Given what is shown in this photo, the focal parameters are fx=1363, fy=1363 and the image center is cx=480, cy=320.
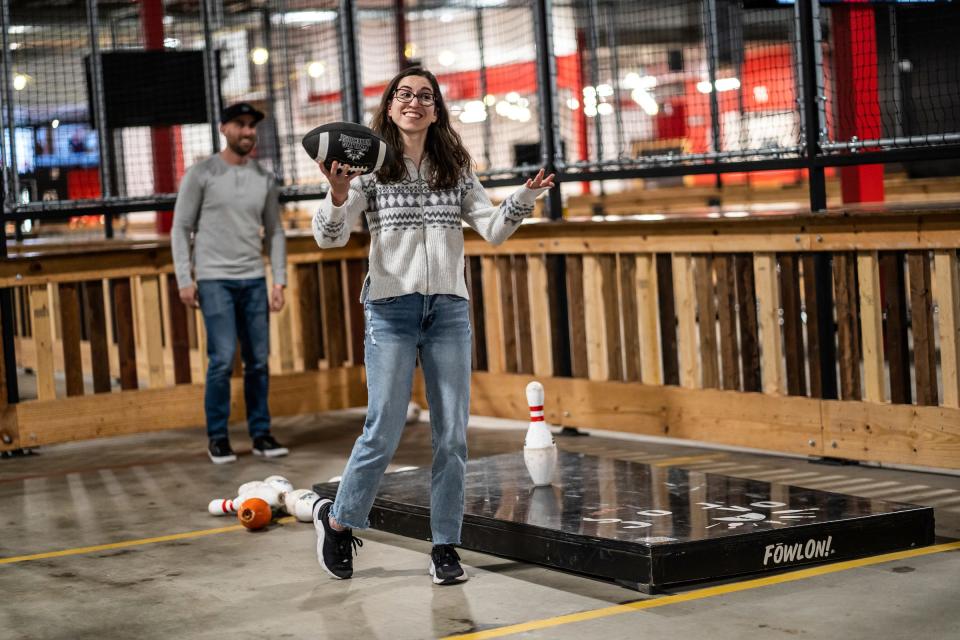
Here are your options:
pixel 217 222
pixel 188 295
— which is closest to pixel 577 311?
pixel 217 222

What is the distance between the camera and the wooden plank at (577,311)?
8.69 m

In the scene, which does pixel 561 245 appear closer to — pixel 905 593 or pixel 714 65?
pixel 714 65

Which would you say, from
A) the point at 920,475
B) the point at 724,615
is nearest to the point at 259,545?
the point at 724,615

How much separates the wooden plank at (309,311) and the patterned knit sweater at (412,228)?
4717 millimetres

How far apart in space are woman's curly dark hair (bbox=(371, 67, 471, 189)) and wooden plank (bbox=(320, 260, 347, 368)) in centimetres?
475

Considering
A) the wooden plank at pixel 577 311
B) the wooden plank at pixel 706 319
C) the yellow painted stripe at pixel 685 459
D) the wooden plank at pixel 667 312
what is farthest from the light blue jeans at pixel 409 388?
the wooden plank at pixel 577 311

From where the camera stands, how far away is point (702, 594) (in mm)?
4840

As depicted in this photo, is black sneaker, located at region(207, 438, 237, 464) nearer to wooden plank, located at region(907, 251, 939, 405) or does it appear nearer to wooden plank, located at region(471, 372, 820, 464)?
wooden plank, located at region(471, 372, 820, 464)

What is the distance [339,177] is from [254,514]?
82.2 inches

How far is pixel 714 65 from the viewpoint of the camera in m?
8.06

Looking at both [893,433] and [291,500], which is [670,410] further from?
[291,500]

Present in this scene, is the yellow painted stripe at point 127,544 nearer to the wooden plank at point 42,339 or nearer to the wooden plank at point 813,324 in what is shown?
the wooden plank at point 813,324

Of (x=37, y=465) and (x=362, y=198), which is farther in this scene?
(x=37, y=465)

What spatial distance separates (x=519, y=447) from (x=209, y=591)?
11.2ft
